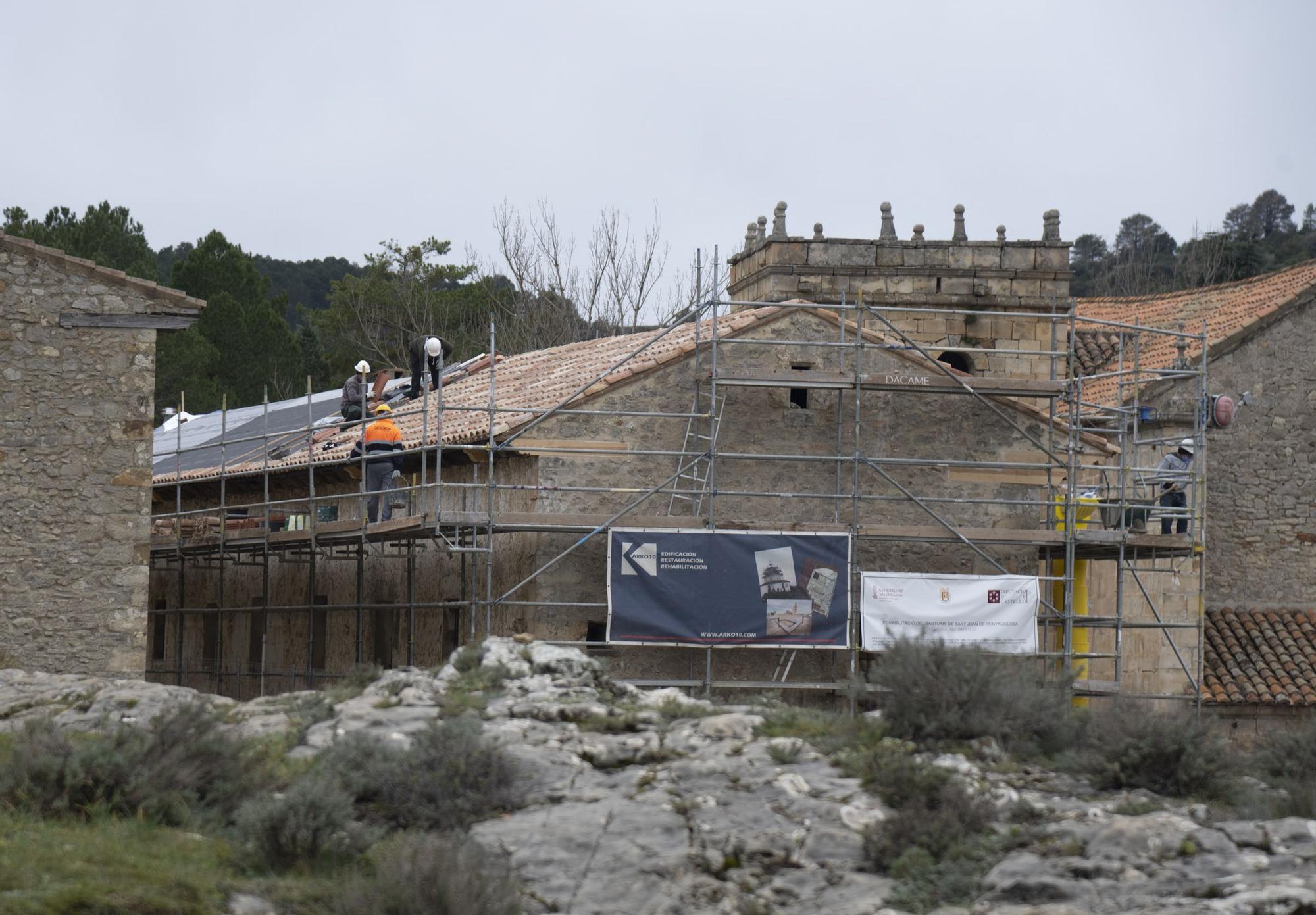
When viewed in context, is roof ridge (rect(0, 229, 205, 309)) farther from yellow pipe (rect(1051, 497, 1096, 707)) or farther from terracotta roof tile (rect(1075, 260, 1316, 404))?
terracotta roof tile (rect(1075, 260, 1316, 404))

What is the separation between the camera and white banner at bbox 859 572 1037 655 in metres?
20.8

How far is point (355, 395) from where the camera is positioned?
24141mm

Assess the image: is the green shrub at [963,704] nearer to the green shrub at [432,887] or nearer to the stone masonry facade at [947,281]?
the green shrub at [432,887]

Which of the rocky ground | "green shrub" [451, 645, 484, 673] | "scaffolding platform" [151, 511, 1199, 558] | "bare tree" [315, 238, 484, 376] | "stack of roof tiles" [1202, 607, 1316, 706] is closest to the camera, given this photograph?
the rocky ground

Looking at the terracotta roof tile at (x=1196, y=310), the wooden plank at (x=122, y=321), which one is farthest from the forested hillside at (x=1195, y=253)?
the wooden plank at (x=122, y=321)

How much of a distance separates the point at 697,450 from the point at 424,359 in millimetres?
4506

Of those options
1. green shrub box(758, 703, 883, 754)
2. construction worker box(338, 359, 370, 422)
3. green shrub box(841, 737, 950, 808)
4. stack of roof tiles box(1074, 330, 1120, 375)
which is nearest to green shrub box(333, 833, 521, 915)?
green shrub box(841, 737, 950, 808)

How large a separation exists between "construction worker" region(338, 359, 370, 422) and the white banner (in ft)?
22.5

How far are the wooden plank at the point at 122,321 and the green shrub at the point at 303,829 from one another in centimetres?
883

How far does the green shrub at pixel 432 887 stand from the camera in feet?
35.5

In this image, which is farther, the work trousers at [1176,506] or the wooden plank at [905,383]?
the work trousers at [1176,506]

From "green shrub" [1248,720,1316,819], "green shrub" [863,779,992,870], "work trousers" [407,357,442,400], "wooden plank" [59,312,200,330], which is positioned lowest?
"green shrub" [863,779,992,870]

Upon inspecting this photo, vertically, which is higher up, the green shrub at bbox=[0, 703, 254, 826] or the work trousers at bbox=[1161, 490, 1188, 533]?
the work trousers at bbox=[1161, 490, 1188, 533]

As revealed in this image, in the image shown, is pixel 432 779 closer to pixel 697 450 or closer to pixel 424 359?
pixel 697 450
